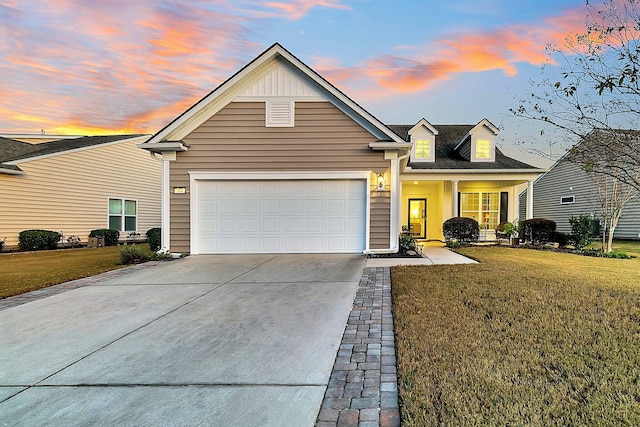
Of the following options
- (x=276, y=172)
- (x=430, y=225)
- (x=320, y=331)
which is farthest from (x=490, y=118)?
(x=320, y=331)

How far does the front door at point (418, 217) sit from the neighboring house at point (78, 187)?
46.2 ft

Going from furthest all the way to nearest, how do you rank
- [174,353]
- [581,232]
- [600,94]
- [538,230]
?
[538,230]
[581,232]
[600,94]
[174,353]

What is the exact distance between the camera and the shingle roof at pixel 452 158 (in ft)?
51.2

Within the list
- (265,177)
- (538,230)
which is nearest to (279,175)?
(265,177)

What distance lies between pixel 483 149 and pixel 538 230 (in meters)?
4.34

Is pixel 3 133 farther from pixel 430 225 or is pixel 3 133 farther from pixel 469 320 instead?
pixel 469 320

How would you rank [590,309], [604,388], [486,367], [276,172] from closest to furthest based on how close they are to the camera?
[604,388]
[486,367]
[590,309]
[276,172]

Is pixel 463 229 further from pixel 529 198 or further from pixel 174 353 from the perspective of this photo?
pixel 174 353

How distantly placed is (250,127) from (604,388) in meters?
9.71

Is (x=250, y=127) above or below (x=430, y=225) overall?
above

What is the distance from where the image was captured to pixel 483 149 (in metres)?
16.3

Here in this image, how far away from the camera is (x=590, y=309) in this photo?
188 inches

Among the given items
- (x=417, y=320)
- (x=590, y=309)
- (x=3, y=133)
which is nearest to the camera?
(x=417, y=320)

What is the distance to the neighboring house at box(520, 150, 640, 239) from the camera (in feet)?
62.8
